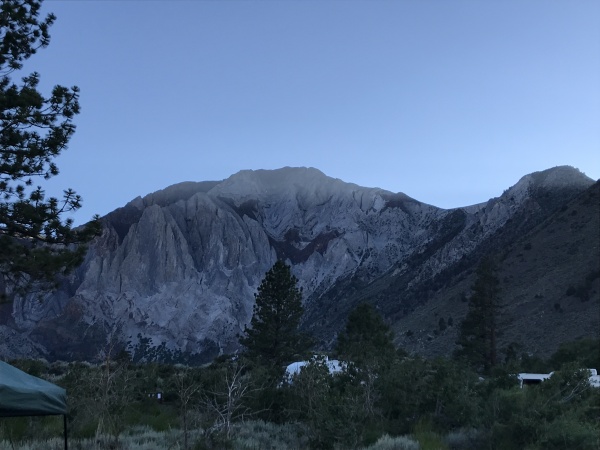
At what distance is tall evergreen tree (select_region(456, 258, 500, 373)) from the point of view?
46.8 metres

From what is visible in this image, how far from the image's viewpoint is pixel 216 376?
21219mm

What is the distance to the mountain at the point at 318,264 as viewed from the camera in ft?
211

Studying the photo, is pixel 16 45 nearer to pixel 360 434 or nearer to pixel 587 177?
pixel 360 434

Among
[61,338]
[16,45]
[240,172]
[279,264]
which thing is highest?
[240,172]

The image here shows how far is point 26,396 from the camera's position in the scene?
800 centimetres

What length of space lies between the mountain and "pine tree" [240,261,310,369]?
882 inches

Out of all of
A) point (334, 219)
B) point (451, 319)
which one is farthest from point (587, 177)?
point (334, 219)

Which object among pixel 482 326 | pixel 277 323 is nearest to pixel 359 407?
pixel 277 323

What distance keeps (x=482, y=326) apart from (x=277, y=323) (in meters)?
17.0

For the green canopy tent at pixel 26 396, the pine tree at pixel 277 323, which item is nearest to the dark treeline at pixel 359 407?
the green canopy tent at pixel 26 396

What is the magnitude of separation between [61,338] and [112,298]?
13.6 m

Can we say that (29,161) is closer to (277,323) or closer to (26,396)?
(26,396)

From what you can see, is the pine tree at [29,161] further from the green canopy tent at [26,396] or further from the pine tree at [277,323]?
the pine tree at [277,323]

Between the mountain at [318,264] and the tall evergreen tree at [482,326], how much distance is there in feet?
24.4
